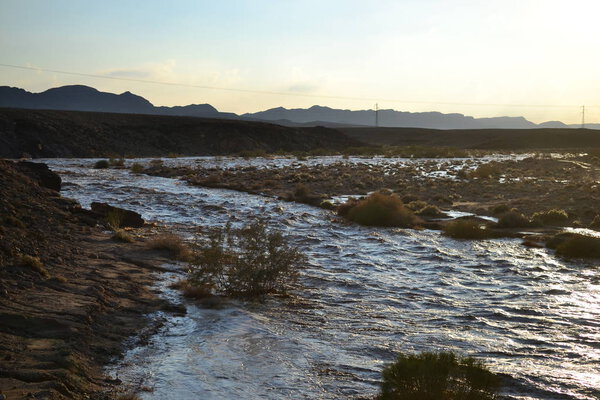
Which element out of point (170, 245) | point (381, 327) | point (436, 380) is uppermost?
point (436, 380)

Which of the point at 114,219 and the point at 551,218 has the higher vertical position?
the point at 114,219

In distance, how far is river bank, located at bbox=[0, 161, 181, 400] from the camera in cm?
775

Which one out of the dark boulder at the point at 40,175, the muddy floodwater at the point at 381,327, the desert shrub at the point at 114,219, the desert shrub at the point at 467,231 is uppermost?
the dark boulder at the point at 40,175

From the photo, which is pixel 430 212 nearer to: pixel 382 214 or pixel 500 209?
pixel 500 209

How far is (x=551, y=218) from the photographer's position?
23.7m

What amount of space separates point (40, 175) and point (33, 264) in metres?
11.4

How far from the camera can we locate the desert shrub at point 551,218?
23422 millimetres

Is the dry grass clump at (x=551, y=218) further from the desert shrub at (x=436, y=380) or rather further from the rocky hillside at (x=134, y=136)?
the rocky hillside at (x=134, y=136)

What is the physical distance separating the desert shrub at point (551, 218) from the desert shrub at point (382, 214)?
4547 mm

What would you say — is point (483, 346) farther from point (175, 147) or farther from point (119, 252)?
point (175, 147)

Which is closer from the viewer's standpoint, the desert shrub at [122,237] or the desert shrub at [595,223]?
the desert shrub at [122,237]

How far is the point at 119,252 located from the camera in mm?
15883

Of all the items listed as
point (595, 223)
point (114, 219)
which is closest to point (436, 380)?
point (114, 219)

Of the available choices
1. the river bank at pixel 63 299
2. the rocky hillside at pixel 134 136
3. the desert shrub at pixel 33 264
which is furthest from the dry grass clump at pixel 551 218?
the rocky hillside at pixel 134 136
